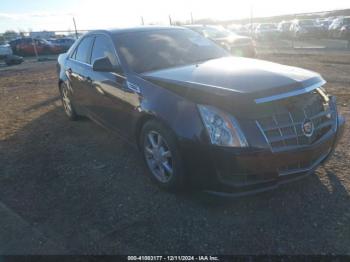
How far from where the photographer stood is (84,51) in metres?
5.29

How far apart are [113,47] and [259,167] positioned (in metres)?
2.47

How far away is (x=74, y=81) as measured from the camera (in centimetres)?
547

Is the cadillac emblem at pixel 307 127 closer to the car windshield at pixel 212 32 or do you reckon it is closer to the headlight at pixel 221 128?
the headlight at pixel 221 128

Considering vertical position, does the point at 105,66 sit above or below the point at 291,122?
above

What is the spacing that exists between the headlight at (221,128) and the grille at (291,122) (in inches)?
7.8

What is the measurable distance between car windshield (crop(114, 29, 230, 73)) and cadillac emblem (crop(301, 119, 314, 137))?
172 centimetres

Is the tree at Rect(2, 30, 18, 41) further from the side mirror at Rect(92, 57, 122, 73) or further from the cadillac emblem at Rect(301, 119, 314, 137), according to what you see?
the cadillac emblem at Rect(301, 119, 314, 137)

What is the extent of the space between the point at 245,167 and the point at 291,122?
1.87ft

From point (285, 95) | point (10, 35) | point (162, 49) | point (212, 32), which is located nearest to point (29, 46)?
point (10, 35)

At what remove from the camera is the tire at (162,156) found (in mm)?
3158

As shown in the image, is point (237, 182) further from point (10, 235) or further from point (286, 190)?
point (10, 235)

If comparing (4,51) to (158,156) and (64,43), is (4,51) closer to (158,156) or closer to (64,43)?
(64,43)

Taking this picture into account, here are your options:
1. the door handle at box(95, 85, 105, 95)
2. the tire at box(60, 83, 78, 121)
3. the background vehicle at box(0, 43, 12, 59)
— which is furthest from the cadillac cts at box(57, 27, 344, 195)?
the background vehicle at box(0, 43, 12, 59)

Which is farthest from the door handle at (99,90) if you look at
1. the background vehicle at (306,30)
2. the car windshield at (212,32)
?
the background vehicle at (306,30)
